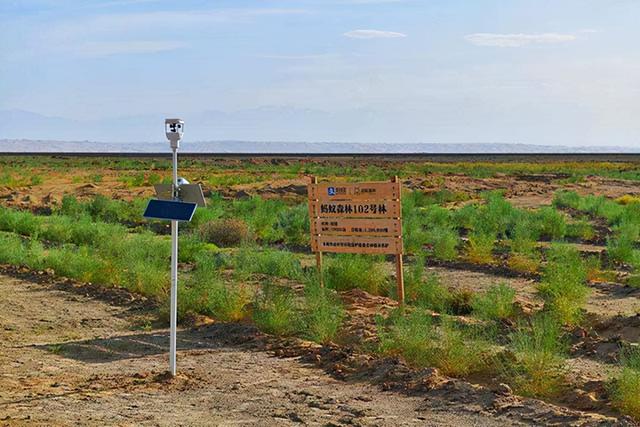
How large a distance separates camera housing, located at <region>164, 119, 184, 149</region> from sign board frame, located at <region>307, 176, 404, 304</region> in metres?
5.45

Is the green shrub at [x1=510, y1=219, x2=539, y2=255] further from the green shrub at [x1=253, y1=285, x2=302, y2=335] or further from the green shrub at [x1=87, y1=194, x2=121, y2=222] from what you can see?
the green shrub at [x1=87, y1=194, x2=121, y2=222]

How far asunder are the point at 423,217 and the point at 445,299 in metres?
16.9

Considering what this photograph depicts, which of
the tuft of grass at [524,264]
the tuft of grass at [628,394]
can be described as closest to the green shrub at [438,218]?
the tuft of grass at [524,264]

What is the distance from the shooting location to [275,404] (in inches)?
393

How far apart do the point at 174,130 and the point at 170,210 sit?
0.91m

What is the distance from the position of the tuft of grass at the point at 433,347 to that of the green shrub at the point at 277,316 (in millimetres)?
1588

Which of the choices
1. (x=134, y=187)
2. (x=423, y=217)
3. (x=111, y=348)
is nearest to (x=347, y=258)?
(x=111, y=348)

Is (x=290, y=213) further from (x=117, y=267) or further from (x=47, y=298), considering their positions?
(x=47, y=298)

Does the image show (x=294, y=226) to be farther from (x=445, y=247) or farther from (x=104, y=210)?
(x=104, y=210)

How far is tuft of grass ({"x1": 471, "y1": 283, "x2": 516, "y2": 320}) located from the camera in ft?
48.1

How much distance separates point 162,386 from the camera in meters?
10.7

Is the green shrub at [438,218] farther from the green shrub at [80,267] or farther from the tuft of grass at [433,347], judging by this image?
the tuft of grass at [433,347]

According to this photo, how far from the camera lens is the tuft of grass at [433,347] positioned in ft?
36.6

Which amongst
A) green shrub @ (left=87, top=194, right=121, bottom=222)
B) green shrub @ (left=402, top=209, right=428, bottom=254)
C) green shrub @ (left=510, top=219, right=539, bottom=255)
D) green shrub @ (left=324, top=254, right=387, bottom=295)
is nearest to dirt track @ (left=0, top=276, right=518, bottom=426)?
green shrub @ (left=324, top=254, right=387, bottom=295)
